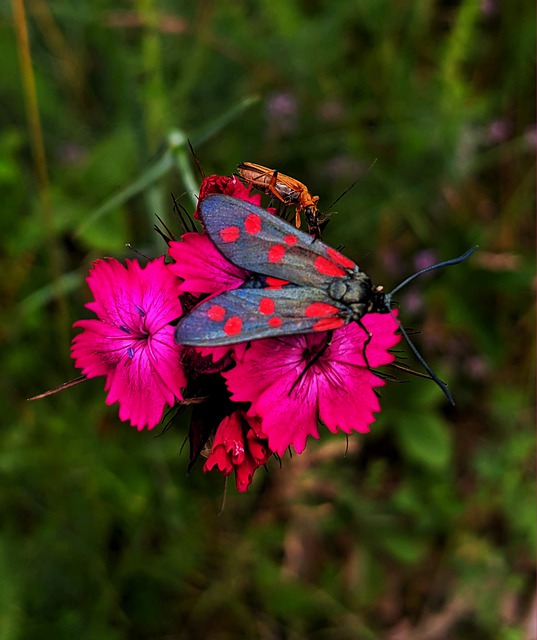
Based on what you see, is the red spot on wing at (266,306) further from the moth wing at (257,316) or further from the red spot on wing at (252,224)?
the red spot on wing at (252,224)

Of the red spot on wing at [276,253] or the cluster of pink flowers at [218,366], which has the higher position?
the red spot on wing at [276,253]

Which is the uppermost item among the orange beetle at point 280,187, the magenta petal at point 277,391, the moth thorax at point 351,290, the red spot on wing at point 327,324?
Answer: the orange beetle at point 280,187

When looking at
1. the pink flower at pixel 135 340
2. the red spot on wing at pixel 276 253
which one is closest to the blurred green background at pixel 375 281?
the pink flower at pixel 135 340

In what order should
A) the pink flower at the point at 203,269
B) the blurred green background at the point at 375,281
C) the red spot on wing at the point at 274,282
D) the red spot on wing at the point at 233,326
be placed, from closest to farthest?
the red spot on wing at the point at 233,326 → the red spot on wing at the point at 274,282 → the pink flower at the point at 203,269 → the blurred green background at the point at 375,281

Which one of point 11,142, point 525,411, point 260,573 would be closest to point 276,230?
point 11,142

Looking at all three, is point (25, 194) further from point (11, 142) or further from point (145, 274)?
point (145, 274)

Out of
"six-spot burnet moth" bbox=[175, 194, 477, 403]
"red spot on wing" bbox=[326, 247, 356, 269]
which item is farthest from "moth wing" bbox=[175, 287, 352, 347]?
"red spot on wing" bbox=[326, 247, 356, 269]

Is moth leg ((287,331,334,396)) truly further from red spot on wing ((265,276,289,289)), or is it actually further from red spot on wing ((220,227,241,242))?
red spot on wing ((220,227,241,242))
